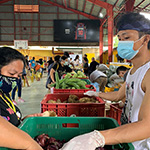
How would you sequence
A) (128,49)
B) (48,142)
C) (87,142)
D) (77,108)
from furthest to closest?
(77,108)
(128,49)
(48,142)
(87,142)

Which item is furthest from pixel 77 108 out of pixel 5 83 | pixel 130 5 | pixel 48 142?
pixel 130 5

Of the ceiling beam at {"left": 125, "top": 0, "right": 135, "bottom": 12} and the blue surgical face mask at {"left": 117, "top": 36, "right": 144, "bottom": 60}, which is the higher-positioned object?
the ceiling beam at {"left": 125, "top": 0, "right": 135, "bottom": 12}

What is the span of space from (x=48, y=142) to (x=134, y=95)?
0.68m

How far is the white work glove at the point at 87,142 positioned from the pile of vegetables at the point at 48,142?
18cm

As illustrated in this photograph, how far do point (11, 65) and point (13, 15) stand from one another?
59.9 ft

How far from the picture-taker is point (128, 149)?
85cm

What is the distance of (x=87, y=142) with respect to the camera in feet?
2.87

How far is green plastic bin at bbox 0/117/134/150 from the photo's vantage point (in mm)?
1150

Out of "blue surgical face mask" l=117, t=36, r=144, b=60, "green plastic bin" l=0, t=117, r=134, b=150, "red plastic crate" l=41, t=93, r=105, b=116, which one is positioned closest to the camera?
"green plastic bin" l=0, t=117, r=134, b=150

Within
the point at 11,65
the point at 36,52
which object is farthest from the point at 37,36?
the point at 11,65

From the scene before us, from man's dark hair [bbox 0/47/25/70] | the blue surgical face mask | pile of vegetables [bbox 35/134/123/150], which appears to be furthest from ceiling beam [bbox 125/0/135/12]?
pile of vegetables [bbox 35/134/123/150]

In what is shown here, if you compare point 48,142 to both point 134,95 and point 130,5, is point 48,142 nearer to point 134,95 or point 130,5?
point 134,95

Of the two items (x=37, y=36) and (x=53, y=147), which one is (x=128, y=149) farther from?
(x=37, y=36)

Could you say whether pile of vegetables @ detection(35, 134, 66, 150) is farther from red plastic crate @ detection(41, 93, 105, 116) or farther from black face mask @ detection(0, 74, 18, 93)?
red plastic crate @ detection(41, 93, 105, 116)
